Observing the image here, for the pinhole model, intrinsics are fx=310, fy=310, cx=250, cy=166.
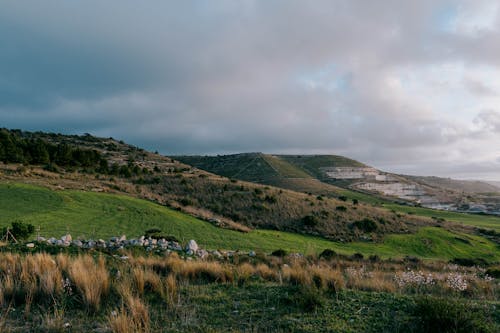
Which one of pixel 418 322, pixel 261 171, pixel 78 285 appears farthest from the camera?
pixel 261 171

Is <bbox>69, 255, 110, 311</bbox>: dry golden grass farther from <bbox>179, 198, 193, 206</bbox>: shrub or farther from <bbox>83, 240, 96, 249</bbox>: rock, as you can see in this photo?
<bbox>179, 198, 193, 206</bbox>: shrub

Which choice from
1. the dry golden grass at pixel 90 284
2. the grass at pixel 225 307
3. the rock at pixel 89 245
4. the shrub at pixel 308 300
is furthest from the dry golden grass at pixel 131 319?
the rock at pixel 89 245

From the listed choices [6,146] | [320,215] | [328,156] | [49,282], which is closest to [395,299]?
[49,282]

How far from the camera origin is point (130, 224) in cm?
2130

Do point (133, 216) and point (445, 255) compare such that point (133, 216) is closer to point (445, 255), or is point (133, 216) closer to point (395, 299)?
point (395, 299)

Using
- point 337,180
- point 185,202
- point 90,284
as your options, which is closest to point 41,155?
point 185,202

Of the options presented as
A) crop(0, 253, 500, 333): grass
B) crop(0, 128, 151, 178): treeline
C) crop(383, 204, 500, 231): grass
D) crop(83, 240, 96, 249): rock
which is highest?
crop(0, 128, 151, 178): treeline

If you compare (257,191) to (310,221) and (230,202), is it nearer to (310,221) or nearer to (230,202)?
(230,202)

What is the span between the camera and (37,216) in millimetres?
19062

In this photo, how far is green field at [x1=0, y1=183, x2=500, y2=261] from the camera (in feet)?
61.9

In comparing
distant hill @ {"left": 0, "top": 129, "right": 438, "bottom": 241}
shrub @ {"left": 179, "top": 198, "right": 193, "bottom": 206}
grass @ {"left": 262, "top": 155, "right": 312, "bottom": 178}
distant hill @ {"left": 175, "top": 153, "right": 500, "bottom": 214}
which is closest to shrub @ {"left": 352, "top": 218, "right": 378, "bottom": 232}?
distant hill @ {"left": 0, "top": 129, "right": 438, "bottom": 241}

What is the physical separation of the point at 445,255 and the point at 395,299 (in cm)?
3009

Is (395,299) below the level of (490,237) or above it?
above

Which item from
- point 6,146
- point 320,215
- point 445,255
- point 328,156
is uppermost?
point 328,156
